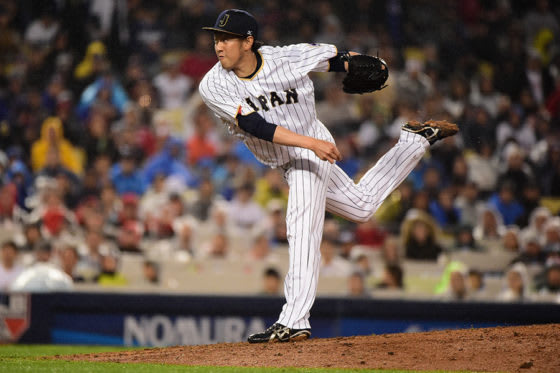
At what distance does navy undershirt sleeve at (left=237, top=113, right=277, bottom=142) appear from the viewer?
4719 millimetres

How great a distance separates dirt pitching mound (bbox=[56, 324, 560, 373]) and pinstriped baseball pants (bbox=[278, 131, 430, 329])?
30 centimetres

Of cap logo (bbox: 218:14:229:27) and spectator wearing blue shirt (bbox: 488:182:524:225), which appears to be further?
spectator wearing blue shirt (bbox: 488:182:524:225)

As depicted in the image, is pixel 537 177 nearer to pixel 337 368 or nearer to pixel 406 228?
pixel 406 228

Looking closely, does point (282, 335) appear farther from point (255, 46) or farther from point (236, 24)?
point (236, 24)

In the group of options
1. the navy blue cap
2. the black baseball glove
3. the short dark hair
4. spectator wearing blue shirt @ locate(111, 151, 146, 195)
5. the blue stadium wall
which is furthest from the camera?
spectator wearing blue shirt @ locate(111, 151, 146, 195)

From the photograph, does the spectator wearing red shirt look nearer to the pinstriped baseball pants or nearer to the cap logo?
the pinstriped baseball pants

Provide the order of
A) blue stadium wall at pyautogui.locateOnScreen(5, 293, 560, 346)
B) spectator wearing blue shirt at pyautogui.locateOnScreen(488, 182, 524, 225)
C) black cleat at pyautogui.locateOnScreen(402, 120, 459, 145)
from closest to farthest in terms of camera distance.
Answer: black cleat at pyautogui.locateOnScreen(402, 120, 459, 145) → blue stadium wall at pyautogui.locateOnScreen(5, 293, 560, 346) → spectator wearing blue shirt at pyautogui.locateOnScreen(488, 182, 524, 225)

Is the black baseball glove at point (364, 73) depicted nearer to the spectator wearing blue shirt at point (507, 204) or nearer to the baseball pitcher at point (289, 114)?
the baseball pitcher at point (289, 114)

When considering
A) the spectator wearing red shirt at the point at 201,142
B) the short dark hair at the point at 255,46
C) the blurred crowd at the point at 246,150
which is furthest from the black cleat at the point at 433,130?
the spectator wearing red shirt at the point at 201,142

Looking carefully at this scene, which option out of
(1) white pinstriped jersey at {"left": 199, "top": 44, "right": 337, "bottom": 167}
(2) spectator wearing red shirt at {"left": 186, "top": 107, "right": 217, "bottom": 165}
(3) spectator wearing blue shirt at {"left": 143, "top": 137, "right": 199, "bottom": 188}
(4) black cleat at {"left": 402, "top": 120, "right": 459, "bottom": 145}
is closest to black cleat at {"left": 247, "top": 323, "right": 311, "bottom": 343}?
(1) white pinstriped jersey at {"left": 199, "top": 44, "right": 337, "bottom": 167}

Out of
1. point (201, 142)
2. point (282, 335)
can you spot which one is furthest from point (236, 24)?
point (201, 142)

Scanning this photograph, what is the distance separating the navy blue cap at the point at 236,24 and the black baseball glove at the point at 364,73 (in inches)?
27.8

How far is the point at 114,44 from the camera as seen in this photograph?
13234 millimetres

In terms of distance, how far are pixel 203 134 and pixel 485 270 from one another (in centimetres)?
451
